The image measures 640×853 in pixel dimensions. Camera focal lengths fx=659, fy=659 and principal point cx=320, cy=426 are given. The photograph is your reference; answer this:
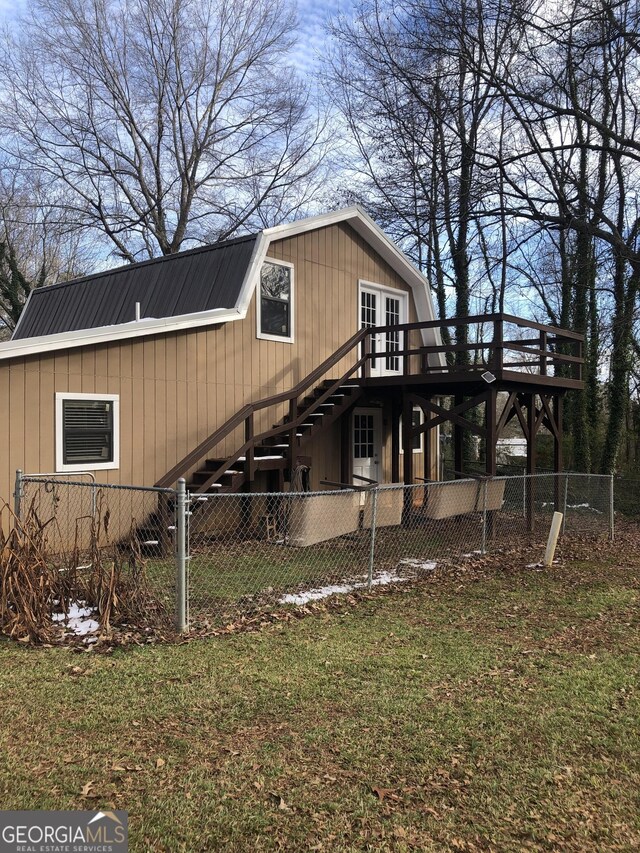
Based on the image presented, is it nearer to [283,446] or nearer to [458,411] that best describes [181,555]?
[283,446]

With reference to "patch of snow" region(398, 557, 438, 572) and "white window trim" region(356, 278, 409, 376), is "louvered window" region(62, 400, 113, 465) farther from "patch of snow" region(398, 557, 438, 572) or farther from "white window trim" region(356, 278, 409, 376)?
"white window trim" region(356, 278, 409, 376)

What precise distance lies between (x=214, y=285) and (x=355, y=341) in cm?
301

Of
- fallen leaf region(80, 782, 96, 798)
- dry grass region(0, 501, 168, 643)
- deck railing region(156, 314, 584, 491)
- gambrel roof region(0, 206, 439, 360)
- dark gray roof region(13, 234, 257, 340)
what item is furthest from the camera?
dark gray roof region(13, 234, 257, 340)

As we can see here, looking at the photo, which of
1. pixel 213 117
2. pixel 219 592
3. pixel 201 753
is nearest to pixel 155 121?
pixel 213 117

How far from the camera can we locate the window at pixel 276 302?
40.7ft

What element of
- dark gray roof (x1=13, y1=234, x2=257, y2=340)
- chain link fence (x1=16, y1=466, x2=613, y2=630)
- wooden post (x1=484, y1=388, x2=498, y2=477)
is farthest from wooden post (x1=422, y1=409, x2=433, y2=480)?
dark gray roof (x1=13, y1=234, x2=257, y2=340)

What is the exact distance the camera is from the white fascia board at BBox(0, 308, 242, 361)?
8.57 m

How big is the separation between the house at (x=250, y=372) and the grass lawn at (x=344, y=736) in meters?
4.44

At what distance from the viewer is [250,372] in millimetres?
12164

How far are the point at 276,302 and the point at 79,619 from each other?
25.6ft

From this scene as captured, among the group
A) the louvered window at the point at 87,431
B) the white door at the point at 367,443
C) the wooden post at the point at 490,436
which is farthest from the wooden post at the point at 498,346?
the louvered window at the point at 87,431

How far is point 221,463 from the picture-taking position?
11047 mm

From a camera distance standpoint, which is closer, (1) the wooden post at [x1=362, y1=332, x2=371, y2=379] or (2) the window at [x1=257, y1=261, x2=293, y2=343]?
(2) the window at [x1=257, y1=261, x2=293, y2=343]

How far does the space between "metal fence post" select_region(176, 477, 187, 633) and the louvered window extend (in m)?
4.19
